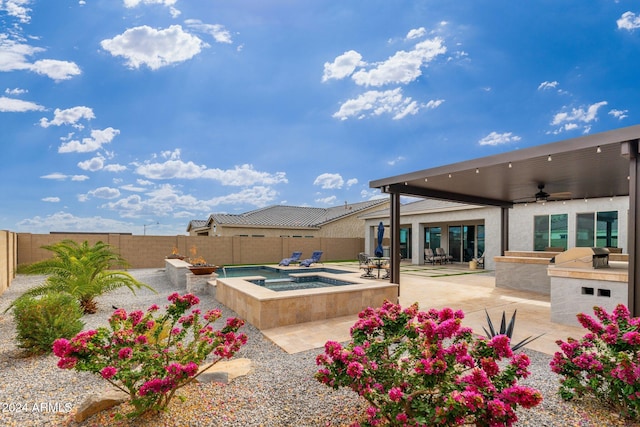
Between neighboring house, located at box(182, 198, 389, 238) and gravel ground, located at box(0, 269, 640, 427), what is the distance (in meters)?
19.6

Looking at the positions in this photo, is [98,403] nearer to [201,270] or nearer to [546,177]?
[201,270]

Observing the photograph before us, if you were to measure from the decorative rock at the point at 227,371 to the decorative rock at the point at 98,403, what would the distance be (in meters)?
0.82

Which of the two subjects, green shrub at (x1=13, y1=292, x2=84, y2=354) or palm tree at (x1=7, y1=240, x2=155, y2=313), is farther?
palm tree at (x1=7, y1=240, x2=155, y2=313)

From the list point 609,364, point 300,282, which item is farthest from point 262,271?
point 609,364

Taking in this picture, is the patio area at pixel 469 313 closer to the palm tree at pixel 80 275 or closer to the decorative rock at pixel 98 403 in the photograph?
the decorative rock at pixel 98 403

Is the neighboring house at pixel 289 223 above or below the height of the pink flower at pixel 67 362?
above

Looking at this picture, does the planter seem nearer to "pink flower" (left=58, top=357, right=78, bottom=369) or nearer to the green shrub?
the green shrub

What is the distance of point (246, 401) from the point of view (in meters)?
3.38

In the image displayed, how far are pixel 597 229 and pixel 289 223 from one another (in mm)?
18854

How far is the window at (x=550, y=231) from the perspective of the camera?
1477 cm

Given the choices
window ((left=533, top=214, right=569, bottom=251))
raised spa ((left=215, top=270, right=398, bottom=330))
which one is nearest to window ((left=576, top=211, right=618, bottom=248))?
window ((left=533, top=214, right=569, bottom=251))

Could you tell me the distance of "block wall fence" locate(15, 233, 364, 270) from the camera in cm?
1732

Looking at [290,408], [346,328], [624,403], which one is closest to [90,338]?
[290,408]

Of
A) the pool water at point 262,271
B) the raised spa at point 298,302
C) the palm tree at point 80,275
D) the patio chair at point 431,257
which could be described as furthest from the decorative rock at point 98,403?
the patio chair at point 431,257
